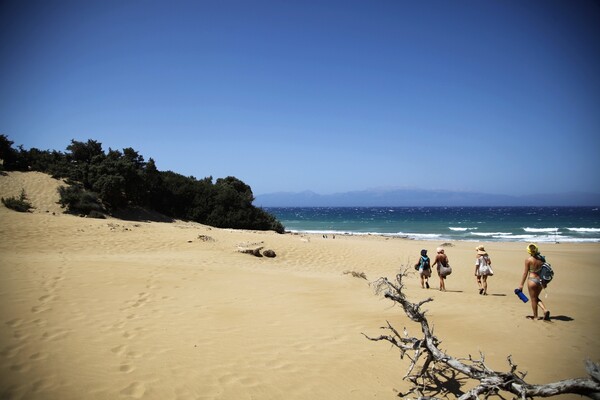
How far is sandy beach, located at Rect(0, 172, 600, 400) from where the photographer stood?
13.3ft

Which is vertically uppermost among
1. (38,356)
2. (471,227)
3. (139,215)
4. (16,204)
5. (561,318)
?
(16,204)

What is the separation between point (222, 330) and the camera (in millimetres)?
5840

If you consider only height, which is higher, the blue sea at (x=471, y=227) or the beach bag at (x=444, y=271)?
the beach bag at (x=444, y=271)

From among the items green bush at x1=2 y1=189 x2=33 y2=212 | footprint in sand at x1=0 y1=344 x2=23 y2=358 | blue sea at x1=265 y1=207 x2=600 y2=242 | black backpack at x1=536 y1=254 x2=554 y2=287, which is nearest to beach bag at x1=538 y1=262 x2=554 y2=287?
black backpack at x1=536 y1=254 x2=554 y2=287

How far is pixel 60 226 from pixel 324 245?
1409 centimetres

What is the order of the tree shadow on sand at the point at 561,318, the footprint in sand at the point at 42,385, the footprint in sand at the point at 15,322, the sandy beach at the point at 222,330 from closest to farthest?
1. the footprint in sand at the point at 42,385
2. the sandy beach at the point at 222,330
3. the footprint in sand at the point at 15,322
4. the tree shadow on sand at the point at 561,318

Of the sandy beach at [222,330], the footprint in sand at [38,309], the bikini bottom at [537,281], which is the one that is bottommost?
the sandy beach at [222,330]

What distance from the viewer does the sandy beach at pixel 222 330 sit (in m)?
4.05

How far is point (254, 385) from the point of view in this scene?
4.09m

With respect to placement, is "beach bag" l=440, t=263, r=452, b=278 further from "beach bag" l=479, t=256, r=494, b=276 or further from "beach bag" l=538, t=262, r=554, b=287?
"beach bag" l=538, t=262, r=554, b=287

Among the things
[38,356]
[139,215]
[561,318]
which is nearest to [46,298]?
[38,356]

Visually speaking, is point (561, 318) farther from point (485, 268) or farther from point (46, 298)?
point (46, 298)

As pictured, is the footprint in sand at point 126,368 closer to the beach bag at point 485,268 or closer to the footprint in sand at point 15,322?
the footprint in sand at point 15,322

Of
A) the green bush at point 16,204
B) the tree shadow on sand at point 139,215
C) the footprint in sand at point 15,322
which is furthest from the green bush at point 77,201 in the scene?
the footprint in sand at point 15,322
